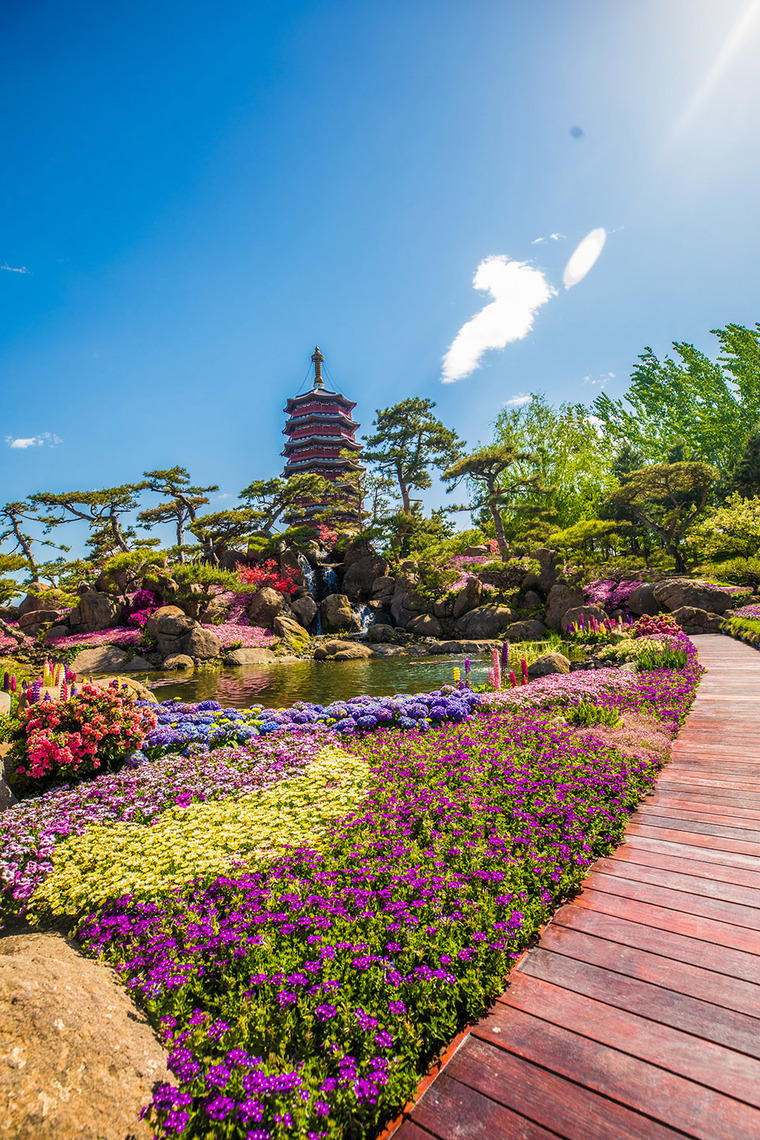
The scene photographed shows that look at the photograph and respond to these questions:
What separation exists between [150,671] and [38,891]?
14596 mm

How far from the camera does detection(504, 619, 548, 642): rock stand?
18.2 m

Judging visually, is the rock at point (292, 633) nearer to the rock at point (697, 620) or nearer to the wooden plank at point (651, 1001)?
the rock at point (697, 620)

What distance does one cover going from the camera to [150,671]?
16.5 m

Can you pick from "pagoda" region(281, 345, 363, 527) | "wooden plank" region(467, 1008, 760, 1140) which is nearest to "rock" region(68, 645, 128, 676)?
Answer: "wooden plank" region(467, 1008, 760, 1140)

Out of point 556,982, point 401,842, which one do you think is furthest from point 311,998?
point 401,842

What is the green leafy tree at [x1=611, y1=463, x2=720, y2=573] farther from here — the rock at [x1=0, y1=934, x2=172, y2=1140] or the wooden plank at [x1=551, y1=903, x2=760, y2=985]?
the rock at [x1=0, y1=934, x2=172, y2=1140]

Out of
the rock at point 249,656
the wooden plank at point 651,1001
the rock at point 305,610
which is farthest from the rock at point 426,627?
the wooden plank at point 651,1001

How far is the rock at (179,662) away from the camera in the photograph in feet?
54.6

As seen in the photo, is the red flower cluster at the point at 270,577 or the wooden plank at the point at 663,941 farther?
the red flower cluster at the point at 270,577

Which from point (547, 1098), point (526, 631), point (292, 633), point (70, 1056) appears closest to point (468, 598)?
point (526, 631)

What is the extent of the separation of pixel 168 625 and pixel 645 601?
1630 cm

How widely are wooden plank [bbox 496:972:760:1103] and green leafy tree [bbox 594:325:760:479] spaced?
33.7 metres

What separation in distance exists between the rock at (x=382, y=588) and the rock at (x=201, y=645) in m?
8.51

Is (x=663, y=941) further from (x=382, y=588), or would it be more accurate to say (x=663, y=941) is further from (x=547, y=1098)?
(x=382, y=588)
